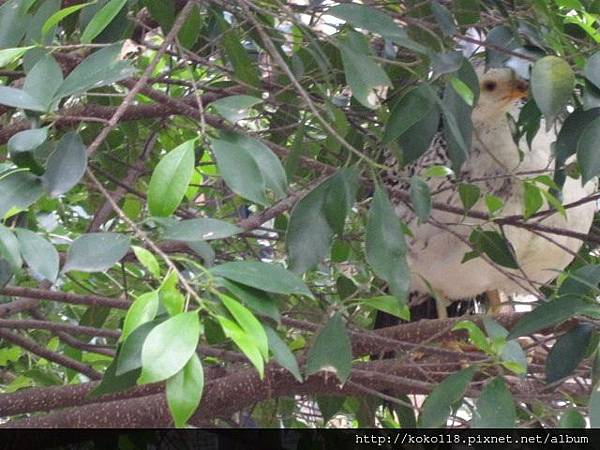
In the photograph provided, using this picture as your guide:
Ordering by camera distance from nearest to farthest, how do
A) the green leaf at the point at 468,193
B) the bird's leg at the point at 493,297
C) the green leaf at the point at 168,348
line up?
1. the green leaf at the point at 168,348
2. the green leaf at the point at 468,193
3. the bird's leg at the point at 493,297

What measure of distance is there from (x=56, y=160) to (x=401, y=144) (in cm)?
41

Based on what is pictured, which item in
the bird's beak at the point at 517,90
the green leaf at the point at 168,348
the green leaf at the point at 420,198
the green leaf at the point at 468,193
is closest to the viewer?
the green leaf at the point at 168,348

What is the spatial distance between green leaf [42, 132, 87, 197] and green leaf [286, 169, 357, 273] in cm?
23

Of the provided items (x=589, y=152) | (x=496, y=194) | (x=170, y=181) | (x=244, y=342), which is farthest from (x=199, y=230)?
(x=496, y=194)

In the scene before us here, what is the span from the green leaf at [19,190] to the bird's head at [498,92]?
1101mm

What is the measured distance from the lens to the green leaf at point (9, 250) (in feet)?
2.29

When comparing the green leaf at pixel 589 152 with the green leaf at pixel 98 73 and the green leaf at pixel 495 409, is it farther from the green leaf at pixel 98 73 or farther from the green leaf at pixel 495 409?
the green leaf at pixel 98 73

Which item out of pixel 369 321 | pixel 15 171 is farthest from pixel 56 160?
pixel 369 321

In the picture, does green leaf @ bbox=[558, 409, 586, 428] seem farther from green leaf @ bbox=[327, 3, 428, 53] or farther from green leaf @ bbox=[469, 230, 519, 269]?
green leaf @ bbox=[469, 230, 519, 269]

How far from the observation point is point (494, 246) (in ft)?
4.49

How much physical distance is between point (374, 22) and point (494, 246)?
50 cm

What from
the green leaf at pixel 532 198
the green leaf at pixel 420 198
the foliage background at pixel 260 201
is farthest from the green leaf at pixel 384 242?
the green leaf at pixel 532 198

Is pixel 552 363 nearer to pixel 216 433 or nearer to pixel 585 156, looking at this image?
pixel 585 156

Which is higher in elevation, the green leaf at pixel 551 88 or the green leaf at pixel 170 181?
the green leaf at pixel 551 88
